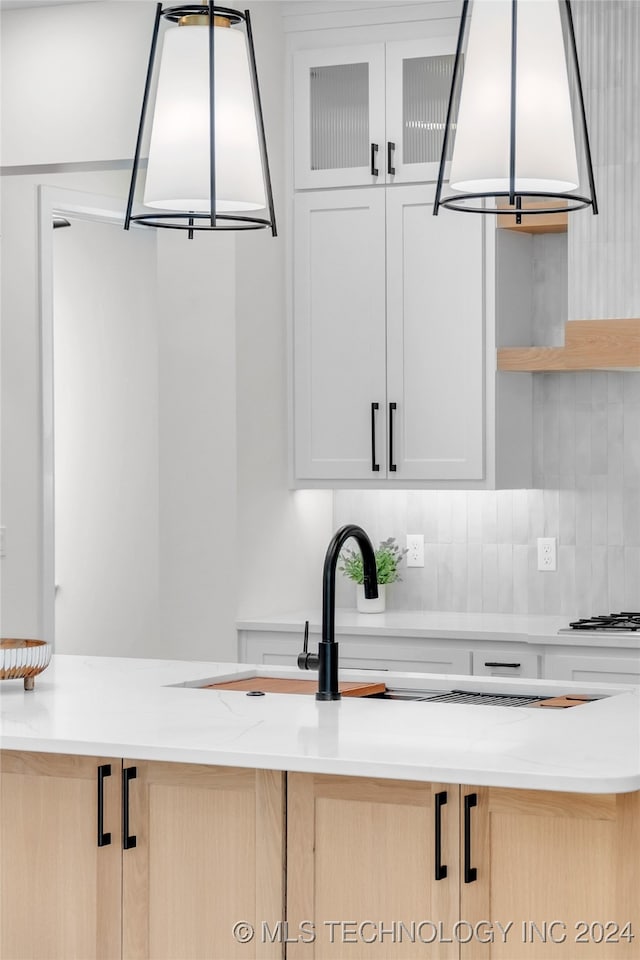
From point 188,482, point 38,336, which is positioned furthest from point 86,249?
point 188,482

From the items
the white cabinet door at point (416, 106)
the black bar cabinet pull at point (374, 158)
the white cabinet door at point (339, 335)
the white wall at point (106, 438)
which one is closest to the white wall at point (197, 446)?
the white cabinet door at point (339, 335)

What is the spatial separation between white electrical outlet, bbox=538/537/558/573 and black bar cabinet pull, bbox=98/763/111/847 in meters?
2.75

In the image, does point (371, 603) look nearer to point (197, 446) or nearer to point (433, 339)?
point (197, 446)

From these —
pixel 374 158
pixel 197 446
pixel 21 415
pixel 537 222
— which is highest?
pixel 374 158

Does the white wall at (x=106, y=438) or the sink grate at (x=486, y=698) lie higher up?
the white wall at (x=106, y=438)

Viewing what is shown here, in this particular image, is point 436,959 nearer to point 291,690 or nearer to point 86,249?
point 291,690

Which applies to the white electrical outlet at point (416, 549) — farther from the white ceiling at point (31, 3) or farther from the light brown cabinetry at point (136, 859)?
the light brown cabinetry at point (136, 859)

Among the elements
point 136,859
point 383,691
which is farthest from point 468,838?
point 383,691

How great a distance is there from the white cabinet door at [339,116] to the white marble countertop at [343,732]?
7.74ft

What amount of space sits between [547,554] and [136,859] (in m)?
2.76

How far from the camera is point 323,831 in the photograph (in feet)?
7.43

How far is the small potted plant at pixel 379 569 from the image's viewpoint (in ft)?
16.1

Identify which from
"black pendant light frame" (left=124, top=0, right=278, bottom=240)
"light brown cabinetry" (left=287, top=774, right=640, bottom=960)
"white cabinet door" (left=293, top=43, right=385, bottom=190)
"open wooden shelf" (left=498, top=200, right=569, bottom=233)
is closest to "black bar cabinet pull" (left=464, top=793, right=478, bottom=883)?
"light brown cabinetry" (left=287, top=774, right=640, bottom=960)

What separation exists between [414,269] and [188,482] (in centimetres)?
109
